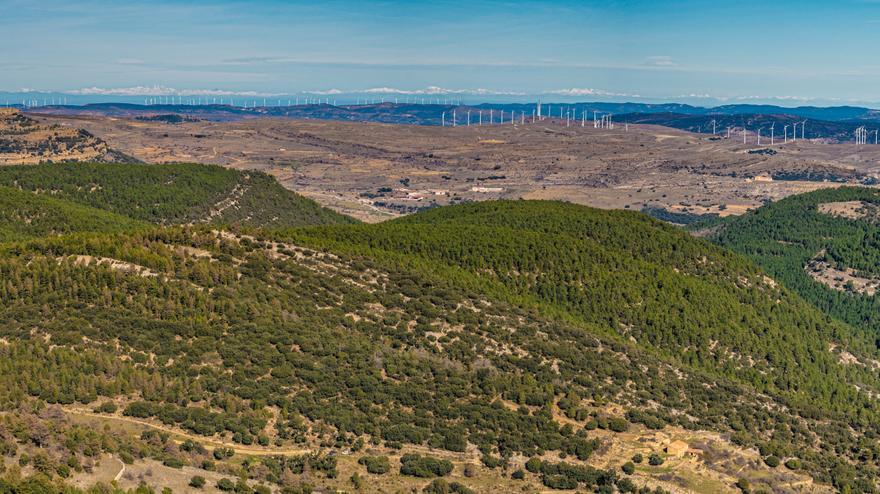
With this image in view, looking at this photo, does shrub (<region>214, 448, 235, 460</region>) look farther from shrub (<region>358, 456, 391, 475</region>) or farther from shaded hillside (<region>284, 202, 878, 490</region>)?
shaded hillside (<region>284, 202, 878, 490</region>)

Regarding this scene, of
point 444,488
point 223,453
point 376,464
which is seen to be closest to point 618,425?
point 444,488

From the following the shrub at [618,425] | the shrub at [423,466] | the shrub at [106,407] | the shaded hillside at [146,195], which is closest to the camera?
the shrub at [423,466]

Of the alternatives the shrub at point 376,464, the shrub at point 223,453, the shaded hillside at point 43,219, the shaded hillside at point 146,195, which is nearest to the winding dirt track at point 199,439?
the shrub at point 223,453

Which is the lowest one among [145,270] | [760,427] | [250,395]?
[760,427]

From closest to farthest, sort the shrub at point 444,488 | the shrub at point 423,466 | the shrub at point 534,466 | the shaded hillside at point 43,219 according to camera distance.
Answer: the shrub at point 444,488, the shrub at point 423,466, the shrub at point 534,466, the shaded hillside at point 43,219

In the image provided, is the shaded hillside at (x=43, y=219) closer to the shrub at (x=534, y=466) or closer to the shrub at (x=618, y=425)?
the shrub at (x=618, y=425)

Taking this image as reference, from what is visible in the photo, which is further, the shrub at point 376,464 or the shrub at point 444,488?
the shrub at point 376,464

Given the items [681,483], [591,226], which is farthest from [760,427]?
[591,226]

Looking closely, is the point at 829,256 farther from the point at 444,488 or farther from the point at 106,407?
the point at 106,407

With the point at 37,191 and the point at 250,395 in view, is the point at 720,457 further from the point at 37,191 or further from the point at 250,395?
the point at 37,191
